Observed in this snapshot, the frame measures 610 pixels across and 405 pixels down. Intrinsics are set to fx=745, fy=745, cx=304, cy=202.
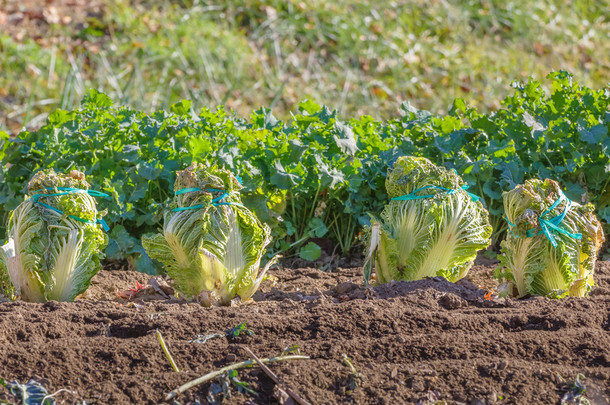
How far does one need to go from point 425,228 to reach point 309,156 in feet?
4.01

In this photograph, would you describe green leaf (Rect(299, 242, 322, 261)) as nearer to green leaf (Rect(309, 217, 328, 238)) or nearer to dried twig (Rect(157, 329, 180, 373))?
green leaf (Rect(309, 217, 328, 238))

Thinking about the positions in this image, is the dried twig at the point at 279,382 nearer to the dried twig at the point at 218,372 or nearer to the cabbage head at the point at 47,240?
the dried twig at the point at 218,372

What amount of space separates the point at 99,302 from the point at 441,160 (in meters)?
2.64

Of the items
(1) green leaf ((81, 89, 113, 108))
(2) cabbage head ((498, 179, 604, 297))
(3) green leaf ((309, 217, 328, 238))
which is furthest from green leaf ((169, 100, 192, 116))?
(2) cabbage head ((498, 179, 604, 297))

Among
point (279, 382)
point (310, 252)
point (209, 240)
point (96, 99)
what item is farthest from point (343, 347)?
point (96, 99)

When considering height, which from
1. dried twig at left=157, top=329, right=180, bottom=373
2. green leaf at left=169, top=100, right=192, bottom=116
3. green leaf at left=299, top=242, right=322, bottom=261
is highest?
green leaf at left=169, top=100, right=192, bottom=116

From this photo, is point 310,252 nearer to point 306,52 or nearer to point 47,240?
point 47,240

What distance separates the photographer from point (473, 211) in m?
4.41

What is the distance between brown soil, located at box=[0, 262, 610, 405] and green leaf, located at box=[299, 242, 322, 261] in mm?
1257

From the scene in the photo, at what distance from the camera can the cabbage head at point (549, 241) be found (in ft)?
13.4

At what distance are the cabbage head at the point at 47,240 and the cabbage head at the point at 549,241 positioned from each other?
243cm

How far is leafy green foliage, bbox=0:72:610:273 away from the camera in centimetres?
509

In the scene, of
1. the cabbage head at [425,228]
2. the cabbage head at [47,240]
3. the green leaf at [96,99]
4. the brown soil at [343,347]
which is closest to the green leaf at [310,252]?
the cabbage head at [425,228]

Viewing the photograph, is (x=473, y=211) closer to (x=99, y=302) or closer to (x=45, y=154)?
(x=99, y=302)
